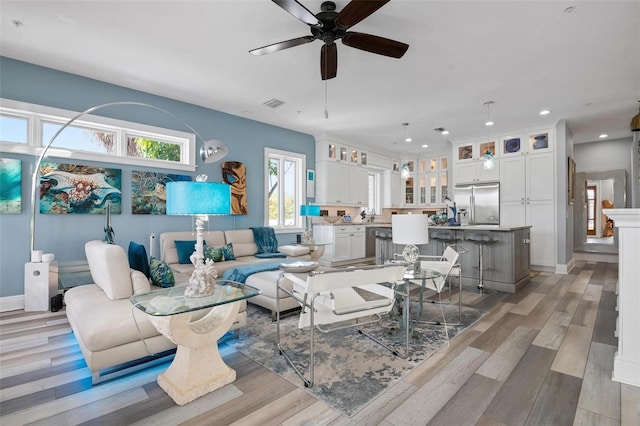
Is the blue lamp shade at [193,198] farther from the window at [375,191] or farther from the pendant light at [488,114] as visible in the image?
the window at [375,191]

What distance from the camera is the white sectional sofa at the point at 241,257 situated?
10.7 feet

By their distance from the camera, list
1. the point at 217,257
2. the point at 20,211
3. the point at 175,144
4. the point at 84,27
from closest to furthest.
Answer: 1. the point at 84,27
2. the point at 20,211
3. the point at 217,257
4. the point at 175,144

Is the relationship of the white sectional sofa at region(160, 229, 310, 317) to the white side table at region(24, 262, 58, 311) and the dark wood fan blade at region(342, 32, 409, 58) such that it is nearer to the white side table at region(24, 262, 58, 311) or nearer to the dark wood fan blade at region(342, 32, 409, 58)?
the white side table at region(24, 262, 58, 311)

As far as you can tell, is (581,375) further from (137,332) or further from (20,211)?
(20,211)

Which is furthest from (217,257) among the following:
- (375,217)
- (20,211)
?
(375,217)

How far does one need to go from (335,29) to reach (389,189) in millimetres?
6454

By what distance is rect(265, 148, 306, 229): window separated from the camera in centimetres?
616

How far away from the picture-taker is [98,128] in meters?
4.23

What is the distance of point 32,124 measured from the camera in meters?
3.71

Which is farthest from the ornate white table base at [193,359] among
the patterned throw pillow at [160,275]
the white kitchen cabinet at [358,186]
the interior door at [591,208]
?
the interior door at [591,208]

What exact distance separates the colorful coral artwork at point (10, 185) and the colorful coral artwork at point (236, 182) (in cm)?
260

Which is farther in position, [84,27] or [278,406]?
[84,27]

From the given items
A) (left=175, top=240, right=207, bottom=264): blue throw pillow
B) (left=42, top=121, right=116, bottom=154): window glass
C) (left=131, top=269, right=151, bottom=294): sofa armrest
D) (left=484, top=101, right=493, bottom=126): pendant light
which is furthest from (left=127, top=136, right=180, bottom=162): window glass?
(left=484, top=101, right=493, bottom=126): pendant light

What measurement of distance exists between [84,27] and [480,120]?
6.03 meters
